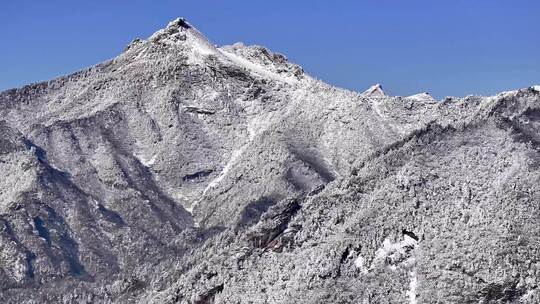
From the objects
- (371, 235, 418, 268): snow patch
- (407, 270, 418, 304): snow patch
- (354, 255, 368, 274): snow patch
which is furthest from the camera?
(371, 235, 418, 268): snow patch

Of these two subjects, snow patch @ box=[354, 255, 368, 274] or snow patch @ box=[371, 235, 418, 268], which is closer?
snow patch @ box=[354, 255, 368, 274]

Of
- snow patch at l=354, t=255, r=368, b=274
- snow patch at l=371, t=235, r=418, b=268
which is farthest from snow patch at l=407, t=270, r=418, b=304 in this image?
snow patch at l=354, t=255, r=368, b=274

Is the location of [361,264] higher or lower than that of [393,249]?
lower

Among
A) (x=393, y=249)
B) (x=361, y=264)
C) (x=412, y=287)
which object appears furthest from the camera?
(x=393, y=249)

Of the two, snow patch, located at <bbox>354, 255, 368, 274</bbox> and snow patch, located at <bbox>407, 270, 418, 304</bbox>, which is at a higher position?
snow patch, located at <bbox>354, 255, 368, 274</bbox>

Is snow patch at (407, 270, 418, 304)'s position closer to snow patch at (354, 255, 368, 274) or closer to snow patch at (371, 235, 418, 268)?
snow patch at (371, 235, 418, 268)

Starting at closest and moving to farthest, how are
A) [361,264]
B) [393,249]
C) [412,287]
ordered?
1. [412,287]
2. [361,264]
3. [393,249]

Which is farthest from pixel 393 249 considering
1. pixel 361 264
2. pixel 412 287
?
pixel 412 287

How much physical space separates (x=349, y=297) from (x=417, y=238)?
Answer: 752cm

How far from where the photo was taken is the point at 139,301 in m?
156

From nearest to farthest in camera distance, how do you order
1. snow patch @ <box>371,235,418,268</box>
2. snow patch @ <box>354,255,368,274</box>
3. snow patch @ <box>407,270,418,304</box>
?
snow patch @ <box>407,270,418,304</box>, snow patch @ <box>354,255,368,274</box>, snow patch @ <box>371,235,418,268</box>

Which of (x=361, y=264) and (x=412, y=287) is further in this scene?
(x=361, y=264)

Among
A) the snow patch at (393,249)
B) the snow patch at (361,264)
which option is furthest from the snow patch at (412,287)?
the snow patch at (361,264)

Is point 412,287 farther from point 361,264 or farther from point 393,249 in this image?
point 361,264
